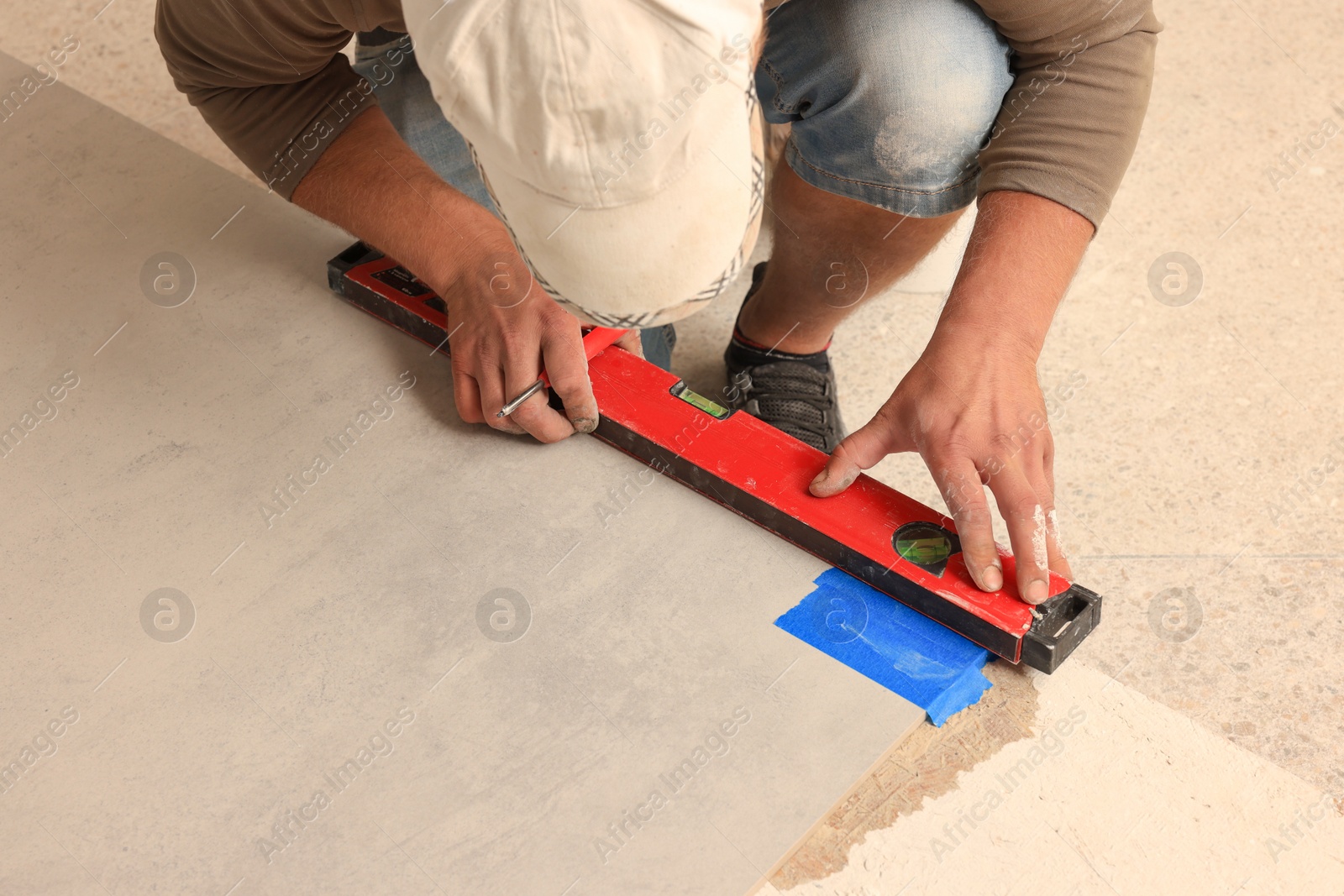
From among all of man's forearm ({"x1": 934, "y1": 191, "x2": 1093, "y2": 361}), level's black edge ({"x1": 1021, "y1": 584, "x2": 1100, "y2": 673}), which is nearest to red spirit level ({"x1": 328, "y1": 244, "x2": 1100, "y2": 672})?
level's black edge ({"x1": 1021, "y1": 584, "x2": 1100, "y2": 673})

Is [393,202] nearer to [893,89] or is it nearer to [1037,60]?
[893,89]

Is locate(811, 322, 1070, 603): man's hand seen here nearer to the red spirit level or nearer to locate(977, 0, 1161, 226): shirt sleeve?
the red spirit level

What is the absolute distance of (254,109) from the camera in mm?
1571

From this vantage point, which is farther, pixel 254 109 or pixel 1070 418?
pixel 1070 418

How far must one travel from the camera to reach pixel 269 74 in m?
1.48

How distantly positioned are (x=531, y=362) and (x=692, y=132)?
27.0 inches

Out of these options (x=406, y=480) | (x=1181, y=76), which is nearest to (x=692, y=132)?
(x=406, y=480)

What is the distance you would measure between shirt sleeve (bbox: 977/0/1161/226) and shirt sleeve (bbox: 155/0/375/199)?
0.82 m

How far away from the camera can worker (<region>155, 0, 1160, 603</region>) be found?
806mm

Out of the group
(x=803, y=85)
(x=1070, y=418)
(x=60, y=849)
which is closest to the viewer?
(x=60, y=849)

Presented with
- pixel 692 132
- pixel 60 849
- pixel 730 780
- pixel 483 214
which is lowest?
pixel 60 849

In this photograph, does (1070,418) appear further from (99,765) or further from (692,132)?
(99,765)

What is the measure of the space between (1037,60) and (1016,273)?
1.05ft

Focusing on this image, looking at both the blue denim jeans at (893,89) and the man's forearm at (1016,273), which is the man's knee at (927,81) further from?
the man's forearm at (1016,273)
